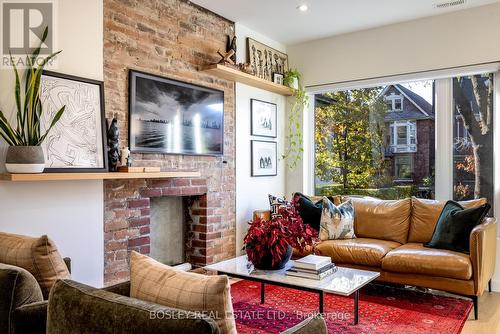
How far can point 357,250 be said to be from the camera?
138 inches

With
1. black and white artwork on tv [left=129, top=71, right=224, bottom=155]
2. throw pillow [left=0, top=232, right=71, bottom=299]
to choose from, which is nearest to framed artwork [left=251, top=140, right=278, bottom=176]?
black and white artwork on tv [left=129, top=71, right=224, bottom=155]

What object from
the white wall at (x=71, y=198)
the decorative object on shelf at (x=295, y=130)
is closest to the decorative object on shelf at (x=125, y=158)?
the white wall at (x=71, y=198)

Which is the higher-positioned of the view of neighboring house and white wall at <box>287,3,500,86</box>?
white wall at <box>287,3,500,86</box>

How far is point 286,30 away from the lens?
4594mm

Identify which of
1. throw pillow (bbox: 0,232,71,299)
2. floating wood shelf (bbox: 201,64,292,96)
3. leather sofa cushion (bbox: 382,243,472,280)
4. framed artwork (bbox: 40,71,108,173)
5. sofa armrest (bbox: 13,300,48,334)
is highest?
floating wood shelf (bbox: 201,64,292,96)

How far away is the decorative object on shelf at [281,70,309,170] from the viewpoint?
505 centimetres

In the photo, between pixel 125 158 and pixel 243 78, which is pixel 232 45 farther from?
pixel 125 158

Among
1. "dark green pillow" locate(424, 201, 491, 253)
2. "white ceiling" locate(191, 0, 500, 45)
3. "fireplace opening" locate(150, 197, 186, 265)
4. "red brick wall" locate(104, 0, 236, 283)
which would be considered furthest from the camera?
"white ceiling" locate(191, 0, 500, 45)

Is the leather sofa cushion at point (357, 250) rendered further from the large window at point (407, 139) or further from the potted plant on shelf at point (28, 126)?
the potted plant on shelf at point (28, 126)

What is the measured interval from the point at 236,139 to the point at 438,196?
2.28m

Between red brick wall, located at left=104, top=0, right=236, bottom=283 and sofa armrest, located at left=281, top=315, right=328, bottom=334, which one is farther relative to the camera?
red brick wall, located at left=104, top=0, right=236, bottom=283

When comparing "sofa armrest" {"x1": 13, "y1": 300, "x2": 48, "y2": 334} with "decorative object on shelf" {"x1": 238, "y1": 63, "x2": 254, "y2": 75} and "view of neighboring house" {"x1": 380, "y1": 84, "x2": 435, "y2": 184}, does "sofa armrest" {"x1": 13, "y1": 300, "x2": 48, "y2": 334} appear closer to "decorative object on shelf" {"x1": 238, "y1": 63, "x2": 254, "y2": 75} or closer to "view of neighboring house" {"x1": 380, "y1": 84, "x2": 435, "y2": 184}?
"decorative object on shelf" {"x1": 238, "y1": 63, "x2": 254, "y2": 75}

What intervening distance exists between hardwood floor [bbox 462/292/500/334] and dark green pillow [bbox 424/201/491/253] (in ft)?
1.64

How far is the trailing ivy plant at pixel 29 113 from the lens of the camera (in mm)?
2436
